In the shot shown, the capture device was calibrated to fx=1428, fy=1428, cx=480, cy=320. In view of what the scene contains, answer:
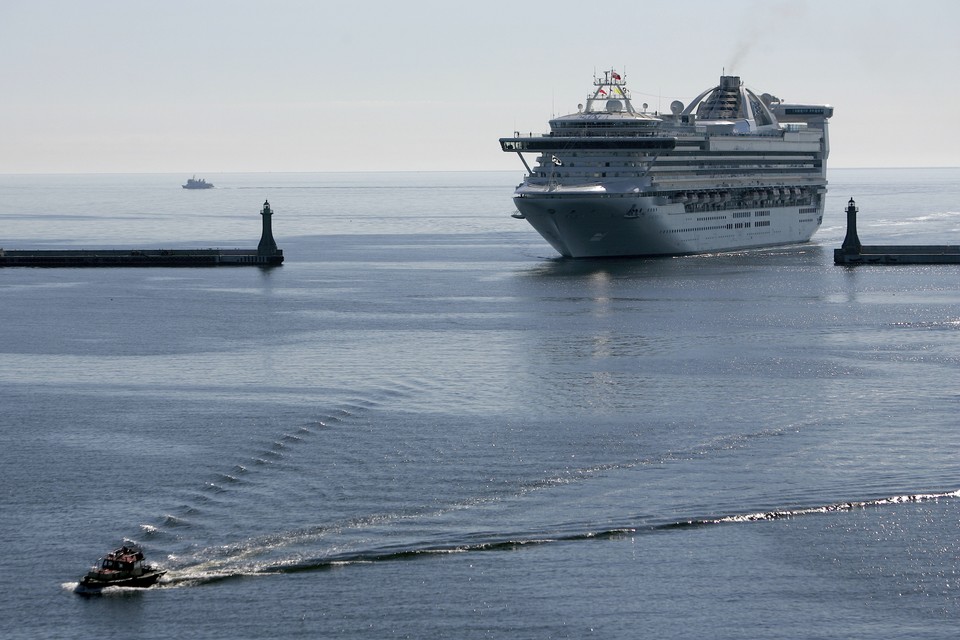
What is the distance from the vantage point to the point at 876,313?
68.0m

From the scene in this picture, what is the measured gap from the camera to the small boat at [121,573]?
85.4ft

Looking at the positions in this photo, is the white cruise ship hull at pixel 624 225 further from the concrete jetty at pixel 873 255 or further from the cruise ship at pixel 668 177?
the concrete jetty at pixel 873 255

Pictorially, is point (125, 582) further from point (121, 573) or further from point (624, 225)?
point (624, 225)

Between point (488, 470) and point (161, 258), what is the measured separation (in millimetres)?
71001

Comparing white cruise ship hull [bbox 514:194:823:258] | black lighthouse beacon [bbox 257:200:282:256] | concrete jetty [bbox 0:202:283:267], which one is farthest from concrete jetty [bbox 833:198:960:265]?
black lighthouse beacon [bbox 257:200:282:256]

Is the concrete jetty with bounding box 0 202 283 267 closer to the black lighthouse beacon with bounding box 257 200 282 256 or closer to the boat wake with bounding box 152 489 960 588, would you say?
the black lighthouse beacon with bounding box 257 200 282 256

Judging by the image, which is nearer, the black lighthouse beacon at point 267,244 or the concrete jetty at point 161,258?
the black lighthouse beacon at point 267,244

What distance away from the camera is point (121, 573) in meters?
26.0

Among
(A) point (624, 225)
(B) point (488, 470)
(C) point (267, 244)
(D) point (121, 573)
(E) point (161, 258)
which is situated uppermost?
(A) point (624, 225)

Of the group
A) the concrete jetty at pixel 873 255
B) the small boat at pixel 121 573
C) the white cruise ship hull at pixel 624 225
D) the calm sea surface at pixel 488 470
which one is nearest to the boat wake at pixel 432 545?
the calm sea surface at pixel 488 470

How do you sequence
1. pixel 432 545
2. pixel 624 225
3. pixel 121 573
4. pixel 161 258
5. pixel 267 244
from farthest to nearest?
pixel 267 244 < pixel 161 258 < pixel 624 225 < pixel 432 545 < pixel 121 573

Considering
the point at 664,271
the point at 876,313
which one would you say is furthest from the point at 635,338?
the point at 664,271

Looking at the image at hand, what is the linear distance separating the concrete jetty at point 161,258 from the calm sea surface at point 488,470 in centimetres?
2974

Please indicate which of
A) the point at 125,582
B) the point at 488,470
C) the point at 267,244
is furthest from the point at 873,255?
the point at 125,582
